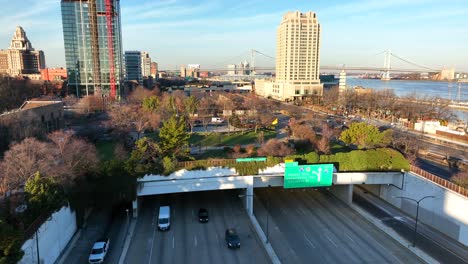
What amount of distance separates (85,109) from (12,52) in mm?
118116

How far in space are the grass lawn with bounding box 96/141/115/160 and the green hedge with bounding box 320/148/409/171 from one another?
19527 millimetres

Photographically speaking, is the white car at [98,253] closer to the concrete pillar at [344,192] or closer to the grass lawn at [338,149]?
the concrete pillar at [344,192]

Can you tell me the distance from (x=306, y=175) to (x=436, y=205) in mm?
9367

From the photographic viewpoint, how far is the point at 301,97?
344 feet

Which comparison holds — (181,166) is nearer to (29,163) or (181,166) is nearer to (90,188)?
(90,188)

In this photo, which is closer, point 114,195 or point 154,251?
point 154,251

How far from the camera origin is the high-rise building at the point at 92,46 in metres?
76.9

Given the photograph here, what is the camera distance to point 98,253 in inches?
705

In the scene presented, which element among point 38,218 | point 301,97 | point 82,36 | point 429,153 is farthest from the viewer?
point 301,97

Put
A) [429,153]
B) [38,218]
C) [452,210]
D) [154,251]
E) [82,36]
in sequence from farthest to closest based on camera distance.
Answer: [82,36], [429,153], [452,210], [154,251], [38,218]

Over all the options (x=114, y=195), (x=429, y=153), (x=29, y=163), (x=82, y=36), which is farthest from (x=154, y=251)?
(x=82, y=36)

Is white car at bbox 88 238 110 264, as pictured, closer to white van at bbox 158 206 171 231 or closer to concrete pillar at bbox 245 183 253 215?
white van at bbox 158 206 171 231

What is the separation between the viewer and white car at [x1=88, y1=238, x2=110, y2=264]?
695 inches

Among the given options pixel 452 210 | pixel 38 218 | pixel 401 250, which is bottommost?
pixel 401 250
